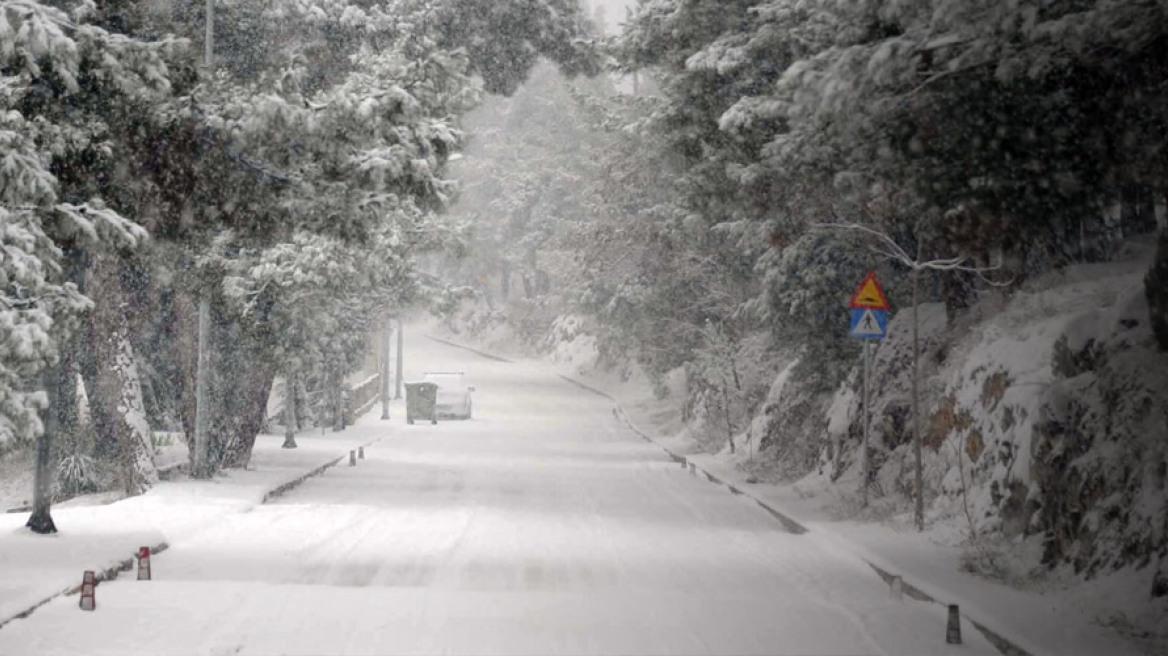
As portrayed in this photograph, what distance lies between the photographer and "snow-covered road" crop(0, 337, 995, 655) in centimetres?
1077

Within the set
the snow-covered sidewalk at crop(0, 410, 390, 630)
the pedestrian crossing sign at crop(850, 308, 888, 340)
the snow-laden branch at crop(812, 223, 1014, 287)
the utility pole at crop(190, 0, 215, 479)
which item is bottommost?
the snow-covered sidewalk at crop(0, 410, 390, 630)

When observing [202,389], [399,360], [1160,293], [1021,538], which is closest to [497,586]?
[1021,538]

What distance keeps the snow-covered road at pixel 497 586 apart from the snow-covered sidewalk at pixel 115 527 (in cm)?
33

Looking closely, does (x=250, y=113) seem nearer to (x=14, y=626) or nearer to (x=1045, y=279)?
(x=14, y=626)

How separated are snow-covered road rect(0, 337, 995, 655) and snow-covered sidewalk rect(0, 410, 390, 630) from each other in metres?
0.33

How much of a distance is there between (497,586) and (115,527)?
629cm

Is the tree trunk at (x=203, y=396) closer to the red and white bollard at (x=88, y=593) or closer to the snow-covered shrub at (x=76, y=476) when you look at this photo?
the snow-covered shrub at (x=76, y=476)

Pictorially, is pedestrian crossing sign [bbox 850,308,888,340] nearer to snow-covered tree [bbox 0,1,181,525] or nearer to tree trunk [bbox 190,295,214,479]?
snow-covered tree [bbox 0,1,181,525]

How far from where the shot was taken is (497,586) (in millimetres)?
13875

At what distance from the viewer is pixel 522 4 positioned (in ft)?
89.5

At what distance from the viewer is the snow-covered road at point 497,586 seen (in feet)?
35.3

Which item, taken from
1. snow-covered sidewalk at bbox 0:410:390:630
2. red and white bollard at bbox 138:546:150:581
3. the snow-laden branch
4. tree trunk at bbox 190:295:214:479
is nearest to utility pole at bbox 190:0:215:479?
tree trunk at bbox 190:295:214:479

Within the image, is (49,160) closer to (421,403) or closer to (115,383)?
(115,383)

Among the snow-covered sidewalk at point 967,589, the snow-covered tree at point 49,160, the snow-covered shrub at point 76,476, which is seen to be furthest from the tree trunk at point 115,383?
the snow-covered sidewalk at point 967,589
